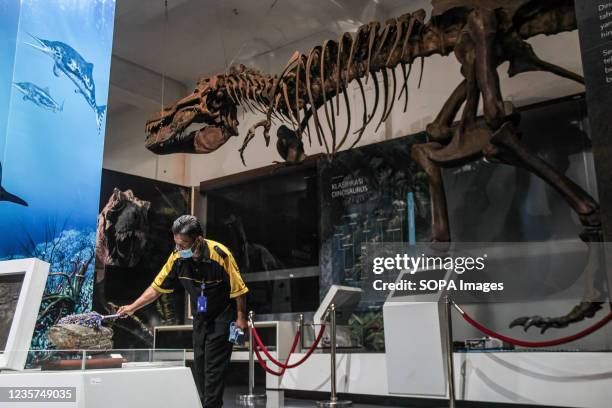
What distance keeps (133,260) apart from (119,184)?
1.05 metres

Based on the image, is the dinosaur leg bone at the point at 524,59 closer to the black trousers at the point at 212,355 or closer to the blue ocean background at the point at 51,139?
the black trousers at the point at 212,355

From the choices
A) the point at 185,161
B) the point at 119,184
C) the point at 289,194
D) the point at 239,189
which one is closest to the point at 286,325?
the point at 289,194

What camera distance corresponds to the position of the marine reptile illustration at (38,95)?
3.45 metres

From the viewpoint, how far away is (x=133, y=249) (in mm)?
7855

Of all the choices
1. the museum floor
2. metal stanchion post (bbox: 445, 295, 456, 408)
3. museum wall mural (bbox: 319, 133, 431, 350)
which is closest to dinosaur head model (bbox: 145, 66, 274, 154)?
museum wall mural (bbox: 319, 133, 431, 350)

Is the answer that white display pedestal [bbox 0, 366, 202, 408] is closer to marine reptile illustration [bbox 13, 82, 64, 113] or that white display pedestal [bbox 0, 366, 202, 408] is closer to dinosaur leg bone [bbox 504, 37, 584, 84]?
marine reptile illustration [bbox 13, 82, 64, 113]

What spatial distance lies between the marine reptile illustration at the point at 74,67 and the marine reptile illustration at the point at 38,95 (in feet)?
0.49

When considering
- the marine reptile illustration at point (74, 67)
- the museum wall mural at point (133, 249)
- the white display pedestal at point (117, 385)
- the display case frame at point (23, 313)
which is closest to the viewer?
the white display pedestal at point (117, 385)

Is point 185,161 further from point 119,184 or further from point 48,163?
point 48,163

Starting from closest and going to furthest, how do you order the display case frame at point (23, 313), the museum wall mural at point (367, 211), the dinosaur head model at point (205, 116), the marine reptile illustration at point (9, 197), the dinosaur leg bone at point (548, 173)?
the display case frame at point (23, 313) < the marine reptile illustration at point (9, 197) < the dinosaur leg bone at point (548, 173) < the dinosaur head model at point (205, 116) < the museum wall mural at point (367, 211)

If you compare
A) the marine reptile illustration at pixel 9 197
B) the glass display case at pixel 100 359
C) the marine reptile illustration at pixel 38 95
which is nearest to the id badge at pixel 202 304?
the marine reptile illustration at pixel 9 197

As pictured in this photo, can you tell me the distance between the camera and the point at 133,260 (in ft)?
25.7

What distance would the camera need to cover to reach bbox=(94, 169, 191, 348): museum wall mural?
7539mm

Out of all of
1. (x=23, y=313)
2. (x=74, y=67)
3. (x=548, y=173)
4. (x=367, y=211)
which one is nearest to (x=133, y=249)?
(x=367, y=211)
